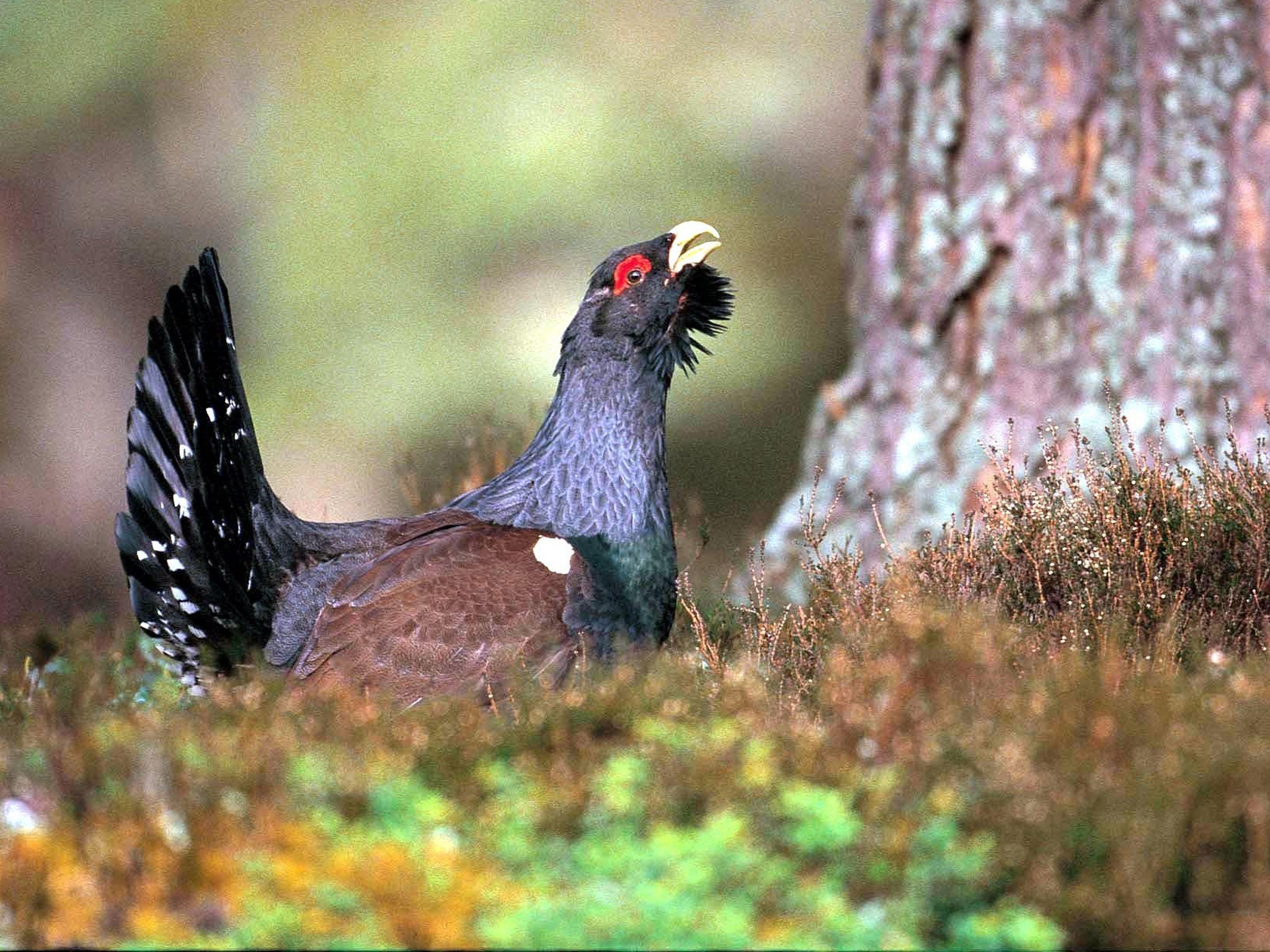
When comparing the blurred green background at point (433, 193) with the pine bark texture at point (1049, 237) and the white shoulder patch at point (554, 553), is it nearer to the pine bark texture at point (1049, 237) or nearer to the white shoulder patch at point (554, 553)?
the pine bark texture at point (1049, 237)

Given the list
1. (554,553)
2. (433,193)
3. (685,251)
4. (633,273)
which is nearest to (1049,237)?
(685,251)

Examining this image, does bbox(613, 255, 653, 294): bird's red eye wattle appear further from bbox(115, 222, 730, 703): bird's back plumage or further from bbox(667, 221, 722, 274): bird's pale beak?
bbox(115, 222, 730, 703): bird's back plumage

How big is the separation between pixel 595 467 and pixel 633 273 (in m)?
0.67

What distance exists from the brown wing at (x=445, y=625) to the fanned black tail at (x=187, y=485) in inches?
12.4

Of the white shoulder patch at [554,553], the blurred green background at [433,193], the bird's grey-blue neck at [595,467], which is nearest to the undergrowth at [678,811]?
the white shoulder patch at [554,553]

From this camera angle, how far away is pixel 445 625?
14.9ft

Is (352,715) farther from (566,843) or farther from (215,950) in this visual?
(215,950)

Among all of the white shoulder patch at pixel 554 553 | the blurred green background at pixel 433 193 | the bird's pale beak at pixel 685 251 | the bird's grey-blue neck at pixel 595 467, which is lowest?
the white shoulder patch at pixel 554 553

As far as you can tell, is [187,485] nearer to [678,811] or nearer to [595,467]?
[595,467]

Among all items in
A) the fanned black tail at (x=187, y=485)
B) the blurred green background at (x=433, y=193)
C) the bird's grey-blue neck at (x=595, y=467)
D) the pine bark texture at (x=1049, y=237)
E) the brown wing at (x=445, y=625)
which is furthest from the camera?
the blurred green background at (x=433, y=193)

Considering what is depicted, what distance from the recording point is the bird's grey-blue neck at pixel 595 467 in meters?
4.95

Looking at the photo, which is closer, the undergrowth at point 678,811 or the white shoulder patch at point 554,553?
the undergrowth at point 678,811

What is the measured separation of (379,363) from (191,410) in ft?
27.7

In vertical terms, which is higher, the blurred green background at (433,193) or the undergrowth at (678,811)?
the blurred green background at (433,193)
